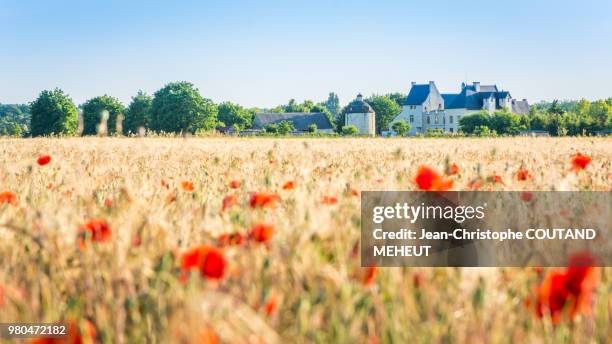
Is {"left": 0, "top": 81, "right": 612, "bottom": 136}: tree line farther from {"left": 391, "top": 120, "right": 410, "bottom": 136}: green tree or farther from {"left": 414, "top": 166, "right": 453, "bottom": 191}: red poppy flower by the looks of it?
{"left": 414, "top": 166, "right": 453, "bottom": 191}: red poppy flower

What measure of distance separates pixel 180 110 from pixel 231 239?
71103mm

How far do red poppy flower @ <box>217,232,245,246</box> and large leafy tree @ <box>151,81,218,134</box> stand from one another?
69.4 metres

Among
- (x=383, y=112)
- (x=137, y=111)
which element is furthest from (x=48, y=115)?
(x=383, y=112)

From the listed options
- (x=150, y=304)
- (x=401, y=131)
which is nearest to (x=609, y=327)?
(x=150, y=304)

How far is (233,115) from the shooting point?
9975cm

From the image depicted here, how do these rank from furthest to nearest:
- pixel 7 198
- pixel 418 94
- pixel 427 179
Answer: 1. pixel 418 94
2. pixel 7 198
3. pixel 427 179

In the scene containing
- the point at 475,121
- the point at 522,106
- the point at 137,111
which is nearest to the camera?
the point at 475,121

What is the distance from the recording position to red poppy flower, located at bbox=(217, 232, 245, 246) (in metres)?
1.45

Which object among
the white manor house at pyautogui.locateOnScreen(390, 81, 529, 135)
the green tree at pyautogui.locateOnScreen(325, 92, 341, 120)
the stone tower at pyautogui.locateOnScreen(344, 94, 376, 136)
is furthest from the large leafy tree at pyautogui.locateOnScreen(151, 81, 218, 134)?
the green tree at pyautogui.locateOnScreen(325, 92, 341, 120)

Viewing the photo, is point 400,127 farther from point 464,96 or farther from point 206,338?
point 206,338

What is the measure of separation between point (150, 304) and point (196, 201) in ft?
4.36

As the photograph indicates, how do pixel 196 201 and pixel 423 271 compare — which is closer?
pixel 423 271

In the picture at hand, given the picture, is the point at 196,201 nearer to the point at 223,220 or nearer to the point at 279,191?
the point at 279,191

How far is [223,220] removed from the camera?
6.11 feet
